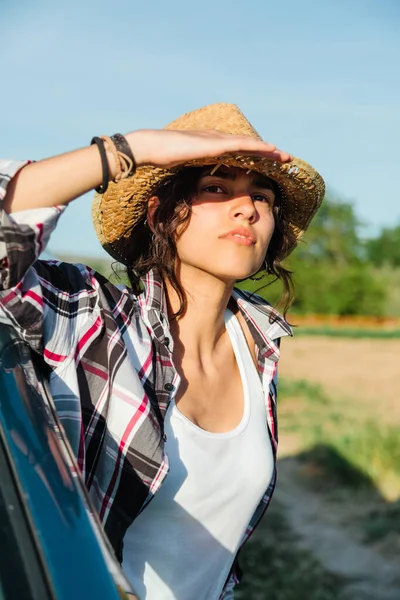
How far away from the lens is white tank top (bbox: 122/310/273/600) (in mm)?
2035

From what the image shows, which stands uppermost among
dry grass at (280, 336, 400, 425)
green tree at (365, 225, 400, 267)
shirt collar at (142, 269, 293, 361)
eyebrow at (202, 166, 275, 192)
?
eyebrow at (202, 166, 275, 192)

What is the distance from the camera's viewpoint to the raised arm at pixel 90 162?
5.41ft

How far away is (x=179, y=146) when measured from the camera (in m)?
1.80

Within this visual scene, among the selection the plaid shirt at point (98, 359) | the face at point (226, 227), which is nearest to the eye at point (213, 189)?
the face at point (226, 227)

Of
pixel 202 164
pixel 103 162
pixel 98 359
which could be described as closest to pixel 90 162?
pixel 103 162

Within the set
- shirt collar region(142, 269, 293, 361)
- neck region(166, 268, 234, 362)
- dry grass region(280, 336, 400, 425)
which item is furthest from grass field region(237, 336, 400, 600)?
neck region(166, 268, 234, 362)

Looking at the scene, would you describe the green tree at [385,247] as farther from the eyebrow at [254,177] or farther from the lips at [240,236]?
the lips at [240,236]

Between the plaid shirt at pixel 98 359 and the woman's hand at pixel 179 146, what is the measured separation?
24 cm

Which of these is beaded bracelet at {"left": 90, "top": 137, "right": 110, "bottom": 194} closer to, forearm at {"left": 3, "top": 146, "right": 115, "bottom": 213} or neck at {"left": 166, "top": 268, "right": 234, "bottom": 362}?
forearm at {"left": 3, "top": 146, "right": 115, "bottom": 213}

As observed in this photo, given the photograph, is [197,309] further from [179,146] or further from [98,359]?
[179,146]

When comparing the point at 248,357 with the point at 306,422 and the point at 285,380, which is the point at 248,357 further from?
the point at 285,380

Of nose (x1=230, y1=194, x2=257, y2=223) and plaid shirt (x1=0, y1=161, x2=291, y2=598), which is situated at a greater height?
nose (x1=230, y1=194, x2=257, y2=223)

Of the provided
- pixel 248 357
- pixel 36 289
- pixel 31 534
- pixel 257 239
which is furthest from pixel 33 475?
pixel 248 357

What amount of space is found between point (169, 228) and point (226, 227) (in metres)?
0.18
